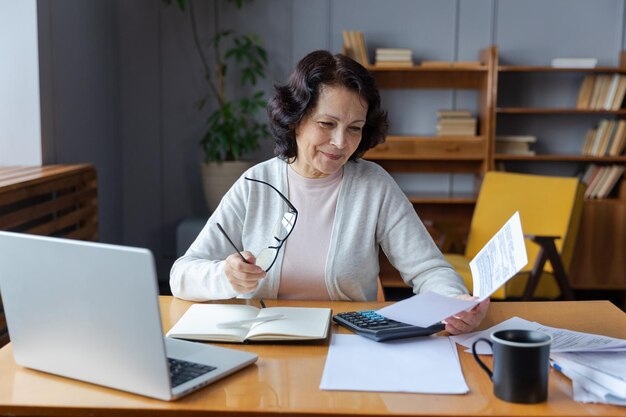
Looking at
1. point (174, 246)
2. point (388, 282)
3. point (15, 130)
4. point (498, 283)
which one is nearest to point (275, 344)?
point (498, 283)

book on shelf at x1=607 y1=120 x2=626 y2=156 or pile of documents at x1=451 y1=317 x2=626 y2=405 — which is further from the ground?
book on shelf at x1=607 y1=120 x2=626 y2=156

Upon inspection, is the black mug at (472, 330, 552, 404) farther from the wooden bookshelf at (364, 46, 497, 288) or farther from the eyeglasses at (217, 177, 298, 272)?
the wooden bookshelf at (364, 46, 497, 288)

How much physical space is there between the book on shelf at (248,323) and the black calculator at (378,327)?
0.16ft

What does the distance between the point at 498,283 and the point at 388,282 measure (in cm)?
355

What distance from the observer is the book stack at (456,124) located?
5.02 m

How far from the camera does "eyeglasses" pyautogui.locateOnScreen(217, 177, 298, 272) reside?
6.02 ft

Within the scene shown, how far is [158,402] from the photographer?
1271 millimetres

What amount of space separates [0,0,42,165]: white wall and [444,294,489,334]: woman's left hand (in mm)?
2782

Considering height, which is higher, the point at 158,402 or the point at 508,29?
the point at 508,29

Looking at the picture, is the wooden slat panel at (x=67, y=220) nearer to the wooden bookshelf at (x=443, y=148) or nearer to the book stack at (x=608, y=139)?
the wooden bookshelf at (x=443, y=148)

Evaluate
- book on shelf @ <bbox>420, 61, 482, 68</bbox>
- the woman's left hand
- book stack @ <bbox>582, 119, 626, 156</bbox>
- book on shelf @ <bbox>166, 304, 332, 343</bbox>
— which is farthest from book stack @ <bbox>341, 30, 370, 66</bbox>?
the woman's left hand

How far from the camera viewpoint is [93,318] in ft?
4.20

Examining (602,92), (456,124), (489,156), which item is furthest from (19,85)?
(602,92)

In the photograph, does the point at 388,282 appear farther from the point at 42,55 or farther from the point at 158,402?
the point at 158,402
